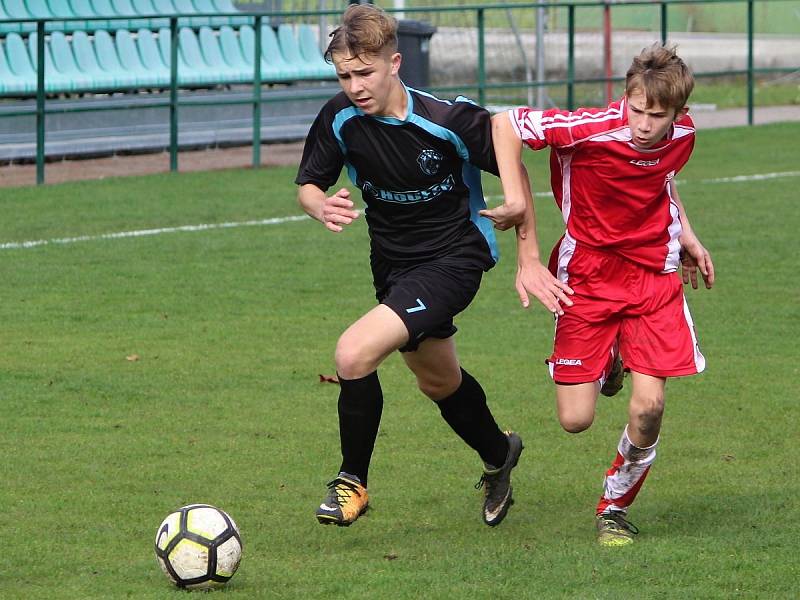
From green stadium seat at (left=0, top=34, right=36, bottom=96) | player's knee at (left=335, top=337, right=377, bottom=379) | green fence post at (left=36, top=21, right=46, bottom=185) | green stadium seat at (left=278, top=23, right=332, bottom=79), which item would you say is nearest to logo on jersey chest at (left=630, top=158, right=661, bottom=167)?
player's knee at (left=335, top=337, right=377, bottom=379)

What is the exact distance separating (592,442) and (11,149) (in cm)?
1095

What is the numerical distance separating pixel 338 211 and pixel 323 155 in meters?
0.46

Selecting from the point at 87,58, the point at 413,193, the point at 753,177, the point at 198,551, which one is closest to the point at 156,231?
the point at 753,177

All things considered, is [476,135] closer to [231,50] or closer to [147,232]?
[147,232]

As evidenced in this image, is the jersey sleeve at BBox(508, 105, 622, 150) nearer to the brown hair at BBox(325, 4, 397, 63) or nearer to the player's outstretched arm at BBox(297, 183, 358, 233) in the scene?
the brown hair at BBox(325, 4, 397, 63)

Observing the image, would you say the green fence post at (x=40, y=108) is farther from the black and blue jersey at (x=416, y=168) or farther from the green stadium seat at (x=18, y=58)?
the black and blue jersey at (x=416, y=168)

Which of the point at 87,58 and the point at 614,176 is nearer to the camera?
the point at 614,176

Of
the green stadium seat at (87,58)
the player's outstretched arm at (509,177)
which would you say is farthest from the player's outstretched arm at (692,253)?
the green stadium seat at (87,58)

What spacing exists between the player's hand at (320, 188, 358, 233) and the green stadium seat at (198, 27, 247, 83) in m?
14.6

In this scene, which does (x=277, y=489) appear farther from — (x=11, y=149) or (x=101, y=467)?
(x=11, y=149)

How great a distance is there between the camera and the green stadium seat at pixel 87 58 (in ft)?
59.6

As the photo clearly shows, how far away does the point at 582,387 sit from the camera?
17.1ft

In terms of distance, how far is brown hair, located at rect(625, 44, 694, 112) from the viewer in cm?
483

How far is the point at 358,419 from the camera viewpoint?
504 centimetres
